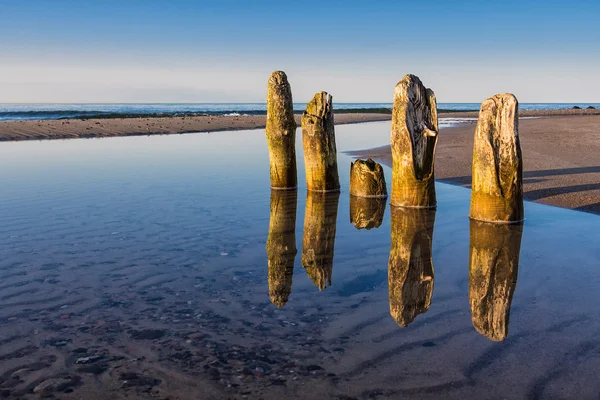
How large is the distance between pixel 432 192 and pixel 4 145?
1914cm

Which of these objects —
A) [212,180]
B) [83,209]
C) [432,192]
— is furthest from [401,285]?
[212,180]

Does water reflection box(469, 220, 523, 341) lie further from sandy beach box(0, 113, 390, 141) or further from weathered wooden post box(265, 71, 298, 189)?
sandy beach box(0, 113, 390, 141)

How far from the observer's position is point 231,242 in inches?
287

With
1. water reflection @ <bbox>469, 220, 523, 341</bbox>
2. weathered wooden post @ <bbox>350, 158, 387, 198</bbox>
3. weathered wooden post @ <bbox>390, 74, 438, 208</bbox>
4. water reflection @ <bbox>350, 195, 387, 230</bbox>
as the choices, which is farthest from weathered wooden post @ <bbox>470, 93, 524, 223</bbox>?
weathered wooden post @ <bbox>350, 158, 387, 198</bbox>

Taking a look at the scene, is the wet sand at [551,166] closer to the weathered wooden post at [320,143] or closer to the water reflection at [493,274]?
the water reflection at [493,274]

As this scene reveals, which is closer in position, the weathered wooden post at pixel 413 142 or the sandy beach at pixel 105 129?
the weathered wooden post at pixel 413 142

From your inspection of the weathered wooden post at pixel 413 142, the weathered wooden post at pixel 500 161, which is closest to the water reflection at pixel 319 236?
the weathered wooden post at pixel 413 142

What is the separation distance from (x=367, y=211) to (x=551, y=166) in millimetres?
6541

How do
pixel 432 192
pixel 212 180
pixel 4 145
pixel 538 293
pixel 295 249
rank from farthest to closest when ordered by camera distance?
pixel 4 145, pixel 212 180, pixel 432 192, pixel 295 249, pixel 538 293

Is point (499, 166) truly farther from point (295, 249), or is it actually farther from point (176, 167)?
point (176, 167)

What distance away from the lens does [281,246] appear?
7098 millimetres

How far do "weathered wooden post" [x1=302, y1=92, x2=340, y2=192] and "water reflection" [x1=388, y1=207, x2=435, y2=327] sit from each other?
2.27 metres

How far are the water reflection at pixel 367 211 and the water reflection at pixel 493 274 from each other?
4.59 feet

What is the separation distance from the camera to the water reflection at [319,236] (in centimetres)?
600
